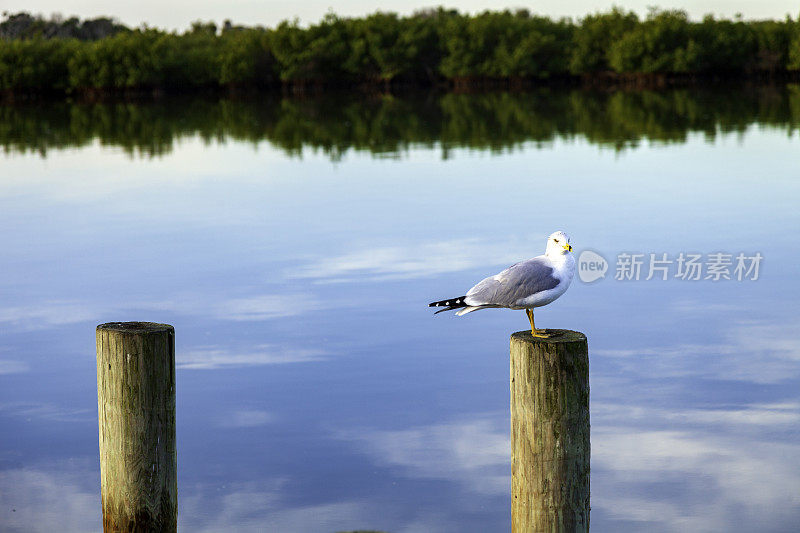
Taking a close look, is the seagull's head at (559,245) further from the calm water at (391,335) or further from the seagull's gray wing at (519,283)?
the calm water at (391,335)

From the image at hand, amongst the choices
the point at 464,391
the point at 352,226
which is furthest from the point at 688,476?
the point at 352,226

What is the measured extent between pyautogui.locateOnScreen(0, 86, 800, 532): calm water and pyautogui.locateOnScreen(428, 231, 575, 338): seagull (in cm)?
153

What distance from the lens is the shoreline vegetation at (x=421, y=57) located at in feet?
212

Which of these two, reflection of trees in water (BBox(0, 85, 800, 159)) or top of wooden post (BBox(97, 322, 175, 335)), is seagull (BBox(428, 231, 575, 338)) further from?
reflection of trees in water (BBox(0, 85, 800, 159))

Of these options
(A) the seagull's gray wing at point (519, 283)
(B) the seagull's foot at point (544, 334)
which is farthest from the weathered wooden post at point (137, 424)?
(B) the seagull's foot at point (544, 334)

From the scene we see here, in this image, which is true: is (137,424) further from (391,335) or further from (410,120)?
(410,120)

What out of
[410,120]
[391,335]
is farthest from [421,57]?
[391,335]

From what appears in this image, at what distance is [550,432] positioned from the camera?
4.30 meters

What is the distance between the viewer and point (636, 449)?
6672 mm

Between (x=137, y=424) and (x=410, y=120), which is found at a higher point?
(x=410, y=120)

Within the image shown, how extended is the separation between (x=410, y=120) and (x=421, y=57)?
3396 centimetres

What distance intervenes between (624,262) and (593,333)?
11.6 ft

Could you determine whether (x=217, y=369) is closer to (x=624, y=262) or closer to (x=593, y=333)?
(x=593, y=333)

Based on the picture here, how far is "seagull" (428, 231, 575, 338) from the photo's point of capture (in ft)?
15.9
